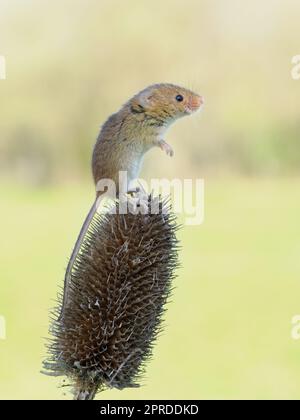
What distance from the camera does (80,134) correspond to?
11.6m

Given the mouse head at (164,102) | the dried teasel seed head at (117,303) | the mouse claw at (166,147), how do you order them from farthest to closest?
the mouse head at (164,102) → the mouse claw at (166,147) → the dried teasel seed head at (117,303)

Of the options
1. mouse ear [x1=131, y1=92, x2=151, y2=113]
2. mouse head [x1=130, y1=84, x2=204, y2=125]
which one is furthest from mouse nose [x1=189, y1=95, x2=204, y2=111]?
mouse ear [x1=131, y1=92, x2=151, y2=113]

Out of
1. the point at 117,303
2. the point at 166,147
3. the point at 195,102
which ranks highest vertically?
the point at 195,102

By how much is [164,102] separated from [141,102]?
80mm

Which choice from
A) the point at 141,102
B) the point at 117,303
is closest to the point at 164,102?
the point at 141,102

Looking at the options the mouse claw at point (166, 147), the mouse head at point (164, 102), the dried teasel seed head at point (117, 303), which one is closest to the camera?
the dried teasel seed head at point (117, 303)

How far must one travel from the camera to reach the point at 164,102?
2.94m

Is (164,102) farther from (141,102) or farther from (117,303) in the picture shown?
(117,303)

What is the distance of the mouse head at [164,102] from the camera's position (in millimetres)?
2926

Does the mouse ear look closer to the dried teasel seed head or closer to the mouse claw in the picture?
the mouse claw

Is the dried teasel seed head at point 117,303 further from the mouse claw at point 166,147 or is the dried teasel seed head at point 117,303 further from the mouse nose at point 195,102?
the mouse nose at point 195,102

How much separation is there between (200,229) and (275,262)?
4.75ft

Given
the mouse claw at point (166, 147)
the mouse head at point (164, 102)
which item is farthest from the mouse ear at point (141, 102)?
the mouse claw at point (166, 147)

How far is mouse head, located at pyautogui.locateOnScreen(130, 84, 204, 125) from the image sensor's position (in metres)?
2.93
